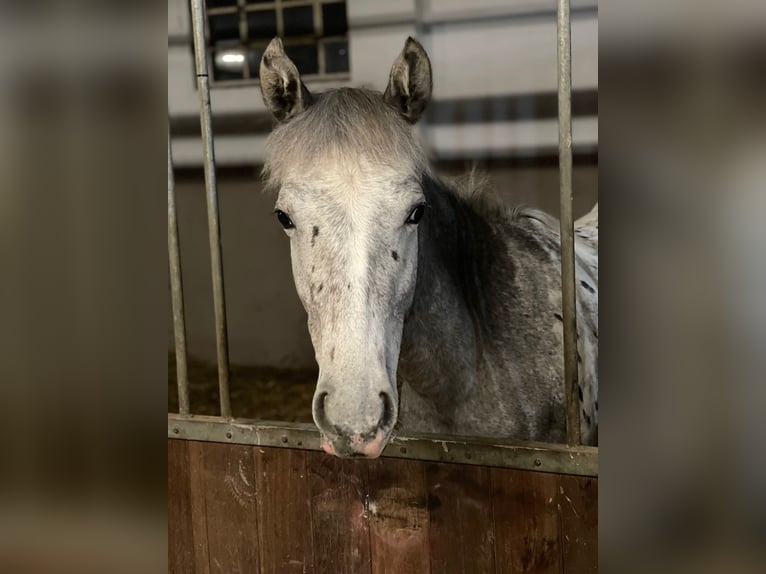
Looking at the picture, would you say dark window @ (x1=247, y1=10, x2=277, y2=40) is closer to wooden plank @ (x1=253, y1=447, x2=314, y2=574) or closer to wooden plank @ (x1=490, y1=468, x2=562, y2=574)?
wooden plank @ (x1=253, y1=447, x2=314, y2=574)

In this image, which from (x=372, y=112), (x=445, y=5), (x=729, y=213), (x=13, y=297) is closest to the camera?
(x=729, y=213)

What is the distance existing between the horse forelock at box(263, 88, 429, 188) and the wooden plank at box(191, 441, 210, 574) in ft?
2.23

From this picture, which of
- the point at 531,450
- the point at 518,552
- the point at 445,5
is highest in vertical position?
the point at 445,5

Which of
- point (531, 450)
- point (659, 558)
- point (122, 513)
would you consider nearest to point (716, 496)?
point (659, 558)

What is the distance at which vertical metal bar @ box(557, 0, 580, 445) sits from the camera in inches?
40.2

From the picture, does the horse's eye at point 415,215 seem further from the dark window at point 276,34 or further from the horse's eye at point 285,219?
the dark window at point 276,34

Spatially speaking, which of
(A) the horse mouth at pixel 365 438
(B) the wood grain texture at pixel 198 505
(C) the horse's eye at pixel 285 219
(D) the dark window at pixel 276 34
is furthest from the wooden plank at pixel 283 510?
(D) the dark window at pixel 276 34

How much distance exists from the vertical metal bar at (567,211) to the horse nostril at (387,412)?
374 millimetres

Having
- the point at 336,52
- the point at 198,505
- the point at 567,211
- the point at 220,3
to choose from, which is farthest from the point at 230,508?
the point at 220,3

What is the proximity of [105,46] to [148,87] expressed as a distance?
1.7 inches

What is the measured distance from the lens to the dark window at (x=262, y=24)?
3.01 meters

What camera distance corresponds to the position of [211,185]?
1276 millimetres

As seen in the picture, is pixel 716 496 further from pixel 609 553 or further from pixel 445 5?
pixel 445 5

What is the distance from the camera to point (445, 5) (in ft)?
9.87
